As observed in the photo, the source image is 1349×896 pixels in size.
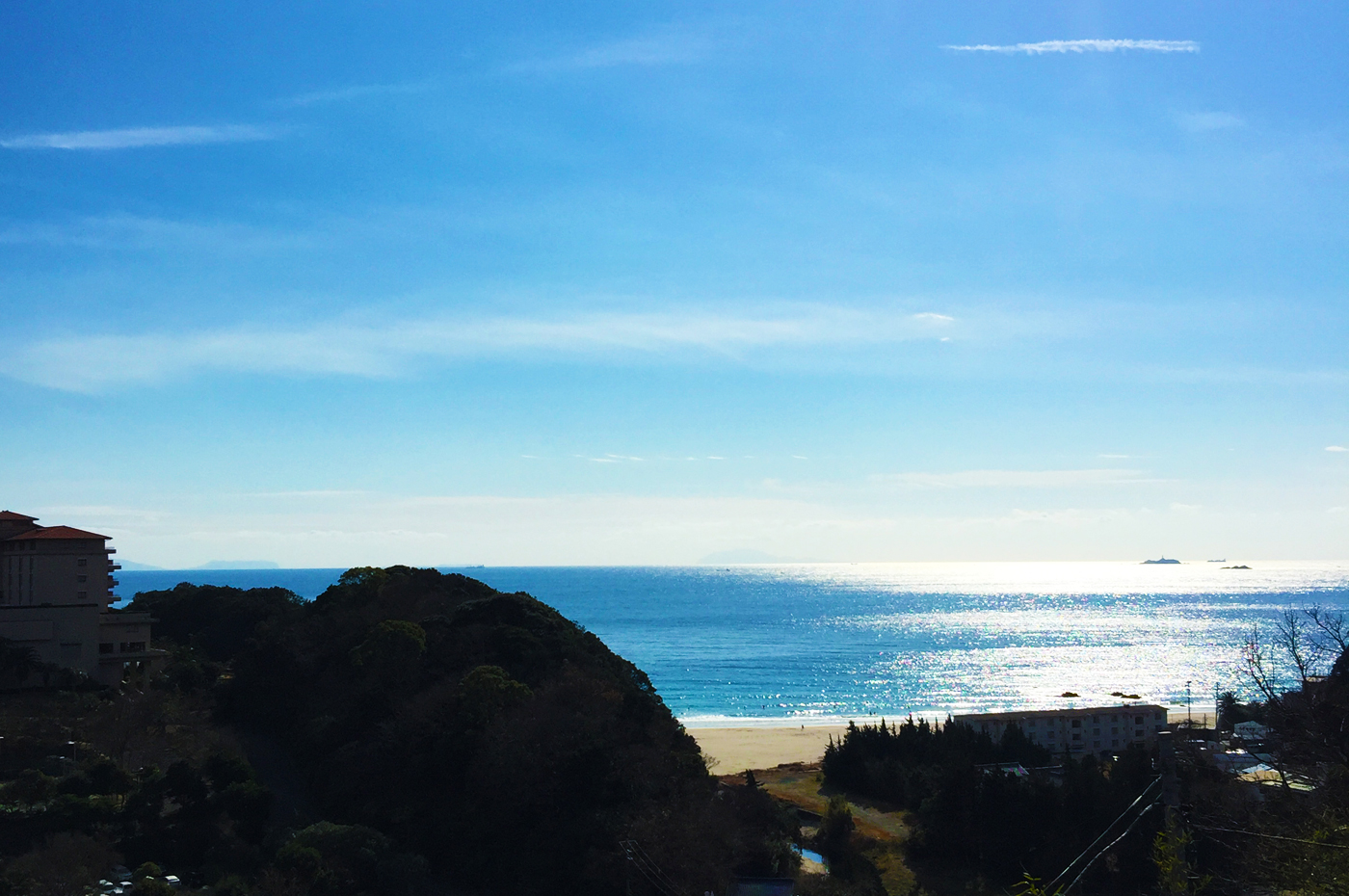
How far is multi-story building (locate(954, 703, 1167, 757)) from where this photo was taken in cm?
4362

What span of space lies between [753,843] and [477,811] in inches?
263

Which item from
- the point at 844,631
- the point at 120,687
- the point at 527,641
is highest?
the point at 527,641

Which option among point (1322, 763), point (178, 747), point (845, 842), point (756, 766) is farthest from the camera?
point (756, 766)

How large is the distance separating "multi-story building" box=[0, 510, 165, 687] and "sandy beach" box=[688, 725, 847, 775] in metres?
25.6

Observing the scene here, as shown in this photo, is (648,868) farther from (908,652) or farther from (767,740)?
(908,652)

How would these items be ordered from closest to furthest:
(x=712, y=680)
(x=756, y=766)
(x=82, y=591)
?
(x=82, y=591) → (x=756, y=766) → (x=712, y=680)

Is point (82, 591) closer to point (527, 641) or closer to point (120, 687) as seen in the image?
point (120, 687)

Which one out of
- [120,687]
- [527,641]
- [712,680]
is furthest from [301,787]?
[712,680]

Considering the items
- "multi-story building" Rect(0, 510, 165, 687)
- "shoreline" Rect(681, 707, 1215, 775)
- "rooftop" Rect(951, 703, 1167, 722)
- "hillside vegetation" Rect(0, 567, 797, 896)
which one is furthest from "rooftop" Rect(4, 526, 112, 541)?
"rooftop" Rect(951, 703, 1167, 722)

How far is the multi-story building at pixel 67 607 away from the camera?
31.6 metres

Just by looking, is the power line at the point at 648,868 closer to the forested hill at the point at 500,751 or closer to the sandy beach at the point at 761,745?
the forested hill at the point at 500,751

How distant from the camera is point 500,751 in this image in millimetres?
21719

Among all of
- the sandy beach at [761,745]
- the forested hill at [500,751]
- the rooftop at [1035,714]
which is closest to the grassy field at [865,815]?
the sandy beach at [761,745]

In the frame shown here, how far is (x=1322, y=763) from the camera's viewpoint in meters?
11.4
